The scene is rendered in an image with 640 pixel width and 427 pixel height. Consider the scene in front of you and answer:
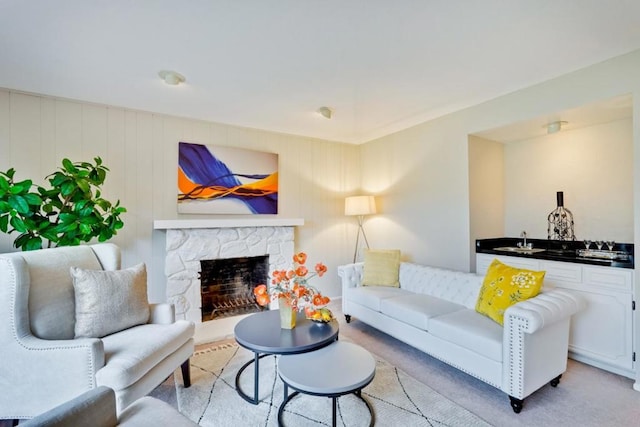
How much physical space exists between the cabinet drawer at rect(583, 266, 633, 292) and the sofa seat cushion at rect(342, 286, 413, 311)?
1.53 meters

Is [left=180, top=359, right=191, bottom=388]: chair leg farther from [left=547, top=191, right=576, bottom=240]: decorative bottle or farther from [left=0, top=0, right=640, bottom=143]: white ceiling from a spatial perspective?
[left=547, top=191, right=576, bottom=240]: decorative bottle

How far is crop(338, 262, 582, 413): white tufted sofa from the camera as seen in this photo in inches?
75.5

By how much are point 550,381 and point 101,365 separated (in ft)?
9.56

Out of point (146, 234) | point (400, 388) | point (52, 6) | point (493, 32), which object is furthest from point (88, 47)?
point (400, 388)

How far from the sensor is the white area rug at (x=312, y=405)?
186cm

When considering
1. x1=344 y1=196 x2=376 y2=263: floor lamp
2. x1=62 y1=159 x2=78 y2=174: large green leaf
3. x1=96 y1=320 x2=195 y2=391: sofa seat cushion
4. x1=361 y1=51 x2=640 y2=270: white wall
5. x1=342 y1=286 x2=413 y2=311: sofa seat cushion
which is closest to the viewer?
x1=96 y1=320 x2=195 y2=391: sofa seat cushion

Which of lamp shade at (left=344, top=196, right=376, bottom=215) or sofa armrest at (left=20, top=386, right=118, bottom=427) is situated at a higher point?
lamp shade at (left=344, top=196, right=376, bottom=215)

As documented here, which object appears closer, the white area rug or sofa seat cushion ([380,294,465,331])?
the white area rug

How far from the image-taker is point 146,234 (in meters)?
3.37

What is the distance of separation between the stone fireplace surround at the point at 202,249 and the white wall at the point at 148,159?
20 centimetres

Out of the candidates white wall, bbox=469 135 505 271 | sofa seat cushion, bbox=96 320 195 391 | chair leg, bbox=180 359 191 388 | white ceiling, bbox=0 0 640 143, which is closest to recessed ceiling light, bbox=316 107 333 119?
white ceiling, bbox=0 0 640 143

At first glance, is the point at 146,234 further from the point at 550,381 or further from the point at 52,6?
the point at 550,381

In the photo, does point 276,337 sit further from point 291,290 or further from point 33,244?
point 33,244

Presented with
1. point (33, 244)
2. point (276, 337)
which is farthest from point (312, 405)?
point (33, 244)
